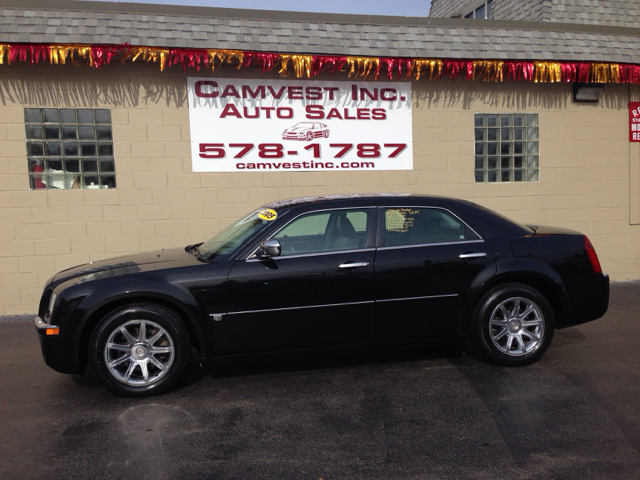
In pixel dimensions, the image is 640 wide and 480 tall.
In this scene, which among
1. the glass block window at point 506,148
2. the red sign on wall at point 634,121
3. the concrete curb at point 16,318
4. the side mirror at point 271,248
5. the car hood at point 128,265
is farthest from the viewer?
the red sign on wall at point 634,121

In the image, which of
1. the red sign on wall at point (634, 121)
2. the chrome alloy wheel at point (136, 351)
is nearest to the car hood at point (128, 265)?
the chrome alloy wheel at point (136, 351)

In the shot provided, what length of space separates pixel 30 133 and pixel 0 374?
3.80 metres

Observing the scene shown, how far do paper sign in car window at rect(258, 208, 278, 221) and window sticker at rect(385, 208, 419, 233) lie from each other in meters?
0.98

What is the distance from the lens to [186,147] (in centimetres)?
818

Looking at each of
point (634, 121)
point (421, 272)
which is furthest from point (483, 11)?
point (421, 272)

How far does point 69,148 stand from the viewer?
790cm

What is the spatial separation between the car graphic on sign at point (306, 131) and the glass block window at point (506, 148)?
8.20ft

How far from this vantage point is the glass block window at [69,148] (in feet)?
25.6

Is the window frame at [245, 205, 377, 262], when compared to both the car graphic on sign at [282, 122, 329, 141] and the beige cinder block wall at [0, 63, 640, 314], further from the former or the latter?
the car graphic on sign at [282, 122, 329, 141]

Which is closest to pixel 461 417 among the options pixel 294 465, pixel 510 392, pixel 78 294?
pixel 510 392

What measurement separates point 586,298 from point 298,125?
4787 millimetres

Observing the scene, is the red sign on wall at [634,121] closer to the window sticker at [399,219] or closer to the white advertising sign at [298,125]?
the white advertising sign at [298,125]

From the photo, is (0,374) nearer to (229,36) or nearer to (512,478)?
(512,478)

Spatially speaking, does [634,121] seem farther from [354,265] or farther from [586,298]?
[354,265]
